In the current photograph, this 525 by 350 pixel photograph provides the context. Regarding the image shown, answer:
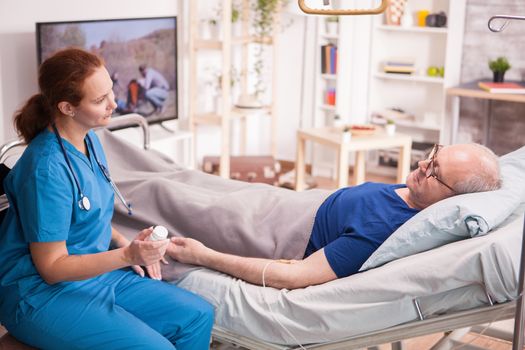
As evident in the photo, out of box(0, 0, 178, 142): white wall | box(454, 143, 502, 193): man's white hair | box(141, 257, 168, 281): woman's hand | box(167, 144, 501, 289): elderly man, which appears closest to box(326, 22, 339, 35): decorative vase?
box(0, 0, 178, 142): white wall

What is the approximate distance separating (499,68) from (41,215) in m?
3.77

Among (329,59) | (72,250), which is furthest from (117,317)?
(329,59)

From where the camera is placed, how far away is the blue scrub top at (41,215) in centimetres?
186

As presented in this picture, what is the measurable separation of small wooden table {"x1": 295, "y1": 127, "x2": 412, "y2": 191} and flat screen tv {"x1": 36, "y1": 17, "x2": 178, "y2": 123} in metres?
0.90

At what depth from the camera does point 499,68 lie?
4.90 m

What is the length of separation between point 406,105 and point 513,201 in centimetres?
369

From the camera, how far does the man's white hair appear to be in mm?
2102

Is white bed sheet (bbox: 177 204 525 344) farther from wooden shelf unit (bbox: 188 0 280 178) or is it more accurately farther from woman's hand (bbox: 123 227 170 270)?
wooden shelf unit (bbox: 188 0 280 178)

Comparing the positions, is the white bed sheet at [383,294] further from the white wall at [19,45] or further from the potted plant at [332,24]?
the potted plant at [332,24]

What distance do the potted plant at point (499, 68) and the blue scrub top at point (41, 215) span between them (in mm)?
3527

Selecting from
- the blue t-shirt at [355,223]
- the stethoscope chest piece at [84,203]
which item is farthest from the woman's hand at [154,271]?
the blue t-shirt at [355,223]

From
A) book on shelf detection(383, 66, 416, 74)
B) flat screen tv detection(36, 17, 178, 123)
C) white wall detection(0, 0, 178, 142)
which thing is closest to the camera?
white wall detection(0, 0, 178, 142)

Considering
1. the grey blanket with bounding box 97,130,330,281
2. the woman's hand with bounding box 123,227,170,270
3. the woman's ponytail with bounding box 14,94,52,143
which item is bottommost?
the grey blanket with bounding box 97,130,330,281

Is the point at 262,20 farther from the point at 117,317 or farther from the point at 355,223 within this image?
the point at 117,317
